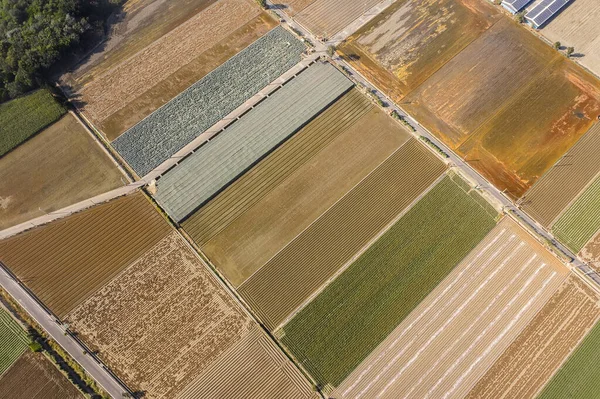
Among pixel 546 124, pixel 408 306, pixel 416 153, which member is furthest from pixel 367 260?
pixel 546 124

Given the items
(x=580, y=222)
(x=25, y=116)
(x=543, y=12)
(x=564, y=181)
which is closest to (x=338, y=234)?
(x=580, y=222)

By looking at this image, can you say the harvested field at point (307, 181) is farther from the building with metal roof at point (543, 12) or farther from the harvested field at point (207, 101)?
the building with metal roof at point (543, 12)

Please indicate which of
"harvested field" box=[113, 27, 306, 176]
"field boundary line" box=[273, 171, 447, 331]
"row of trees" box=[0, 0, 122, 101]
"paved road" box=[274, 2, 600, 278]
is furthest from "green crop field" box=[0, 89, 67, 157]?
"field boundary line" box=[273, 171, 447, 331]

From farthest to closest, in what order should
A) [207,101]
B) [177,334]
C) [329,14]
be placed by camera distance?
[329,14]
[207,101]
[177,334]

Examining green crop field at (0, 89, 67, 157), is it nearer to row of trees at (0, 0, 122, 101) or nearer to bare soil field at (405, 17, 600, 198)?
row of trees at (0, 0, 122, 101)

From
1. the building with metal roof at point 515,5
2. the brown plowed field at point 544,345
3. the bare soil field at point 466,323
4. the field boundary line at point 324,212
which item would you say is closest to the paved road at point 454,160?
the bare soil field at point 466,323

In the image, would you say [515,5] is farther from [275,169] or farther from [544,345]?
[544,345]
